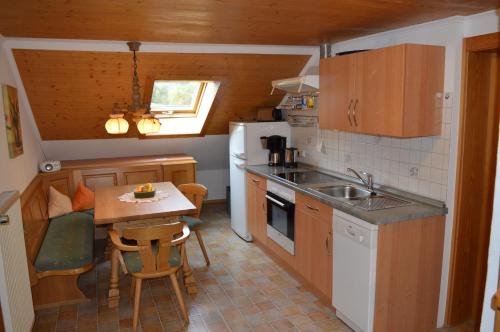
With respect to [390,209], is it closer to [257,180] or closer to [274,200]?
[274,200]

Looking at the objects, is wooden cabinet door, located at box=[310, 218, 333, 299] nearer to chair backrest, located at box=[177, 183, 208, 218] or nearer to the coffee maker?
chair backrest, located at box=[177, 183, 208, 218]

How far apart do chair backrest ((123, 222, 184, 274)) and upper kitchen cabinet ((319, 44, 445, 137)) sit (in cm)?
162

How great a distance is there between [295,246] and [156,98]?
2806 millimetres

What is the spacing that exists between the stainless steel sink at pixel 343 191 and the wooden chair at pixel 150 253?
1.27 meters

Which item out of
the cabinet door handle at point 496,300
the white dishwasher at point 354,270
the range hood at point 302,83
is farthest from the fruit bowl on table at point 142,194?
the cabinet door handle at point 496,300

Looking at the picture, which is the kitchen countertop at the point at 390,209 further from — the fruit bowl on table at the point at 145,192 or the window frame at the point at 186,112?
the window frame at the point at 186,112

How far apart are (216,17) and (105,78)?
1.92m

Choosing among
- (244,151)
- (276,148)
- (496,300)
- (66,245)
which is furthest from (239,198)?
(496,300)

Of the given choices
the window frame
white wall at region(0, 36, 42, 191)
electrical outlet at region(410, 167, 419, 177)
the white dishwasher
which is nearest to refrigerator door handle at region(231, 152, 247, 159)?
the window frame

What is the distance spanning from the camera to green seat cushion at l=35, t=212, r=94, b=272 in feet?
10.6

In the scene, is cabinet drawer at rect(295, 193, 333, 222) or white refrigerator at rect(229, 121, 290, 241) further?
white refrigerator at rect(229, 121, 290, 241)

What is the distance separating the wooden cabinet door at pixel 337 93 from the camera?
10.6 feet

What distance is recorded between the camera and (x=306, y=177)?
4.09m

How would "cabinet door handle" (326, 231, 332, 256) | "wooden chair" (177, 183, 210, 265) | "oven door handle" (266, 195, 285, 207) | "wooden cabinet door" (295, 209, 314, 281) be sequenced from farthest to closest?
"wooden chair" (177, 183, 210, 265) → "oven door handle" (266, 195, 285, 207) → "wooden cabinet door" (295, 209, 314, 281) → "cabinet door handle" (326, 231, 332, 256)
